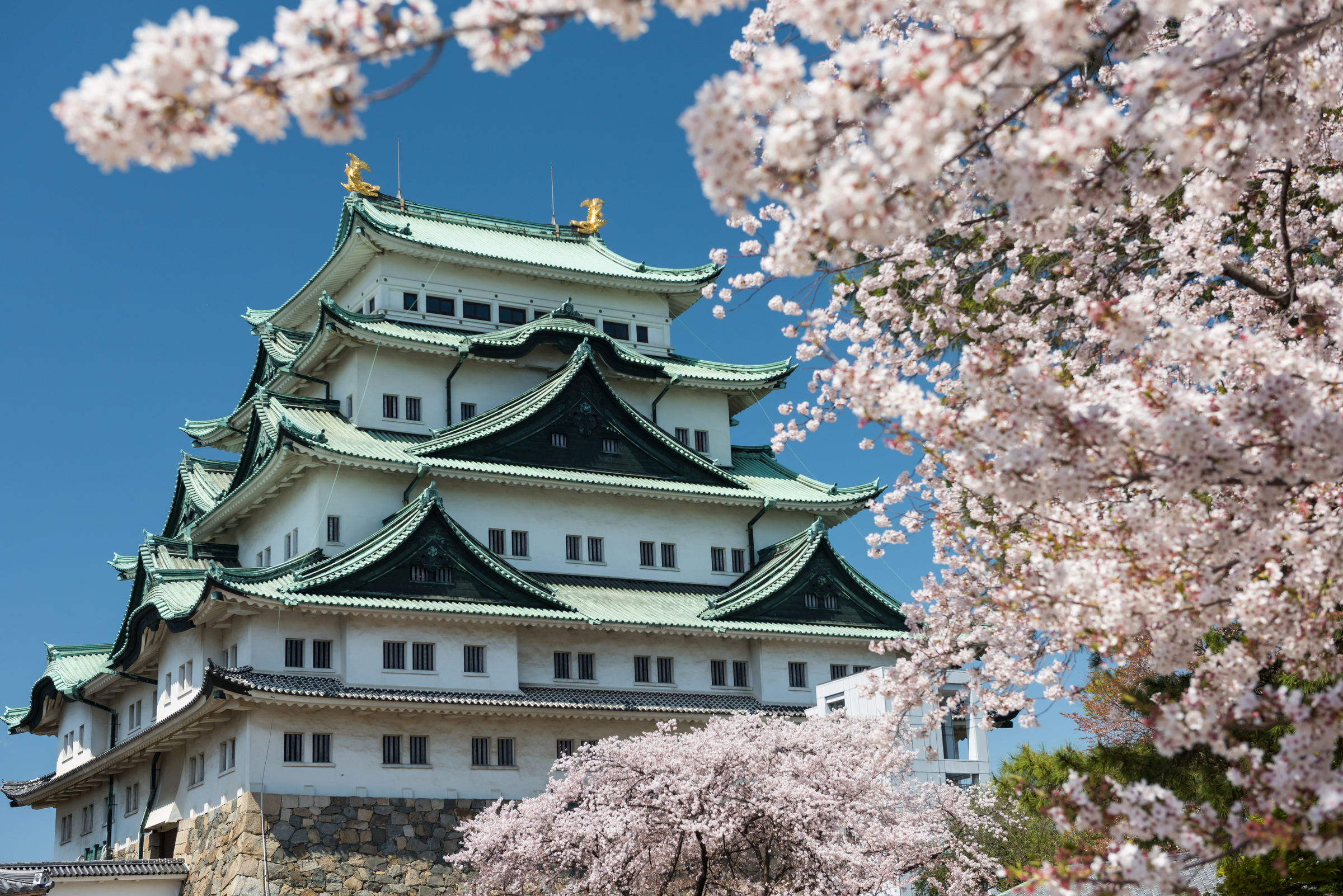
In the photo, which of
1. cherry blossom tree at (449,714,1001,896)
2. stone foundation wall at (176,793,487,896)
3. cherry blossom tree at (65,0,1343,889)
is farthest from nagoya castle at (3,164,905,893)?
cherry blossom tree at (65,0,1343,889)

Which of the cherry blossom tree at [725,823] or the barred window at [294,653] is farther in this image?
the barred window at [294,653]

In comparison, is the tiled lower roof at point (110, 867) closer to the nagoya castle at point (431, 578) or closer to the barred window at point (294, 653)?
the nagoya castle at point (431, 578)

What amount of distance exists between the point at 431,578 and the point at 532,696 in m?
4.12

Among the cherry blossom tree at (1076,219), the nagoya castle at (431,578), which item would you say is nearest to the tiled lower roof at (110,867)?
the nagoya castle at (431,578)

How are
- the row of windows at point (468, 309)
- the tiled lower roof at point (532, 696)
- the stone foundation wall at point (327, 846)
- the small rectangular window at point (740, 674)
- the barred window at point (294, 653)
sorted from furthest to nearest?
1. the row of windows at point (468, 309)
2. the small rectangular window at point (740, 674)
3. the barred window at point (294, 653)
4. the tiled lower roof at point (532, 696)
5. the stone foundation wall at point (327, 846)

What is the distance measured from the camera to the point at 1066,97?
8273mm

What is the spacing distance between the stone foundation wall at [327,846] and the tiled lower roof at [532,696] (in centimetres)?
253

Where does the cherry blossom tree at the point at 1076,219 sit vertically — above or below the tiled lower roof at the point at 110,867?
above

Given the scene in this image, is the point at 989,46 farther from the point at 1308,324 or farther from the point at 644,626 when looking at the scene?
the point at 644,626

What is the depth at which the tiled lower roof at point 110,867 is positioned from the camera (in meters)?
31.0

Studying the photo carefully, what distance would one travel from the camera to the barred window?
106 feet

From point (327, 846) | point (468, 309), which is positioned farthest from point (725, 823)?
point (468, 309)

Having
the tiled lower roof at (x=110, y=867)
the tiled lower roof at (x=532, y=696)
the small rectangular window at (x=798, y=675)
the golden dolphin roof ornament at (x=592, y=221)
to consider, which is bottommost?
the tiled lower roof at (x=110, y=867)

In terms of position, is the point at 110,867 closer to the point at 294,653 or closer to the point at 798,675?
the point at 294,653
